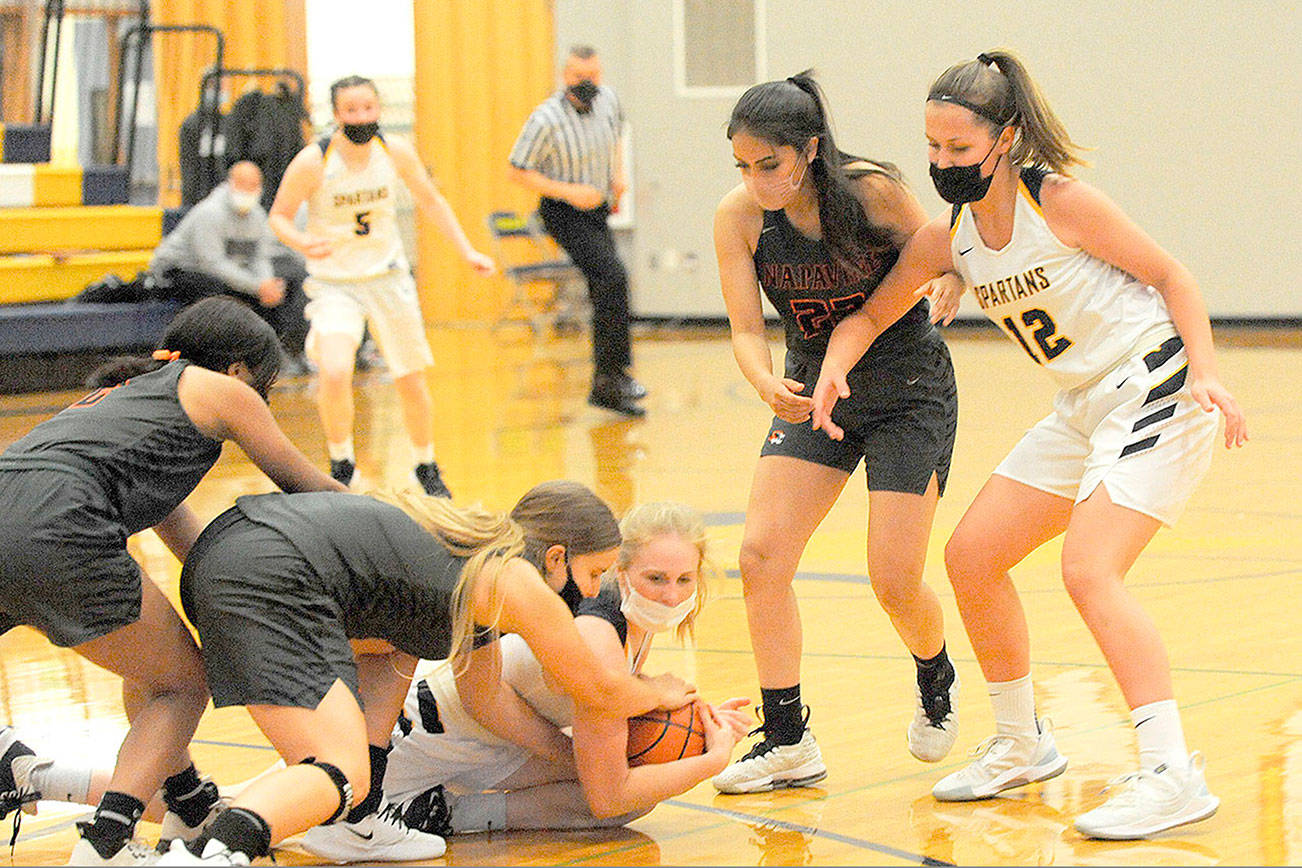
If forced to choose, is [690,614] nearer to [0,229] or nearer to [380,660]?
[380,660]

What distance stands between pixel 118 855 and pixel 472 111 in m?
14.0

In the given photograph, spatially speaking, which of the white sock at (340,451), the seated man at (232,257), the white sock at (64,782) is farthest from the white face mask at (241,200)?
the white sock at (64,782)

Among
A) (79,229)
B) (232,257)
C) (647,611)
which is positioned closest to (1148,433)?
(647,611)

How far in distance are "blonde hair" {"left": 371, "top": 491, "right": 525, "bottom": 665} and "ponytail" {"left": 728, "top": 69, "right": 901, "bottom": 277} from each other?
932mm

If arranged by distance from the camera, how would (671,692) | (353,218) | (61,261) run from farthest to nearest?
(61,261)
(353,218)
(671,692)

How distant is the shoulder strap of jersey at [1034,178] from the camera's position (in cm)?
322

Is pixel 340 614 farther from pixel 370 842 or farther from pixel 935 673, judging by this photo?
pixel 935 673

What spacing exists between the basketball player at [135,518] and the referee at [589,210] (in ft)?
20.5

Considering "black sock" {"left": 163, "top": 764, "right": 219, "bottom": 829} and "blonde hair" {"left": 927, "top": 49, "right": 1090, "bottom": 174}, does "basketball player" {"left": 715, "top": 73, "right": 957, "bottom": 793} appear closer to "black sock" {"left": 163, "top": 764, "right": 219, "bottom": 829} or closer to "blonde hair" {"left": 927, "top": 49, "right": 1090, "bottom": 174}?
"blonde hair" {"left": 927, "top": 49, "right": 1090, "bottom": 174}

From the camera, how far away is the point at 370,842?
10.0ft

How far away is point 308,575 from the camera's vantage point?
9.61ft

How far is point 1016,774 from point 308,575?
4.73ft

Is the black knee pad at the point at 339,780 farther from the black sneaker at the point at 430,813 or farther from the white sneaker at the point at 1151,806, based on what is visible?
the white sneaker at the point at 1151,806

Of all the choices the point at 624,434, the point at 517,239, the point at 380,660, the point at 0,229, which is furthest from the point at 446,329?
the point at 380,660
